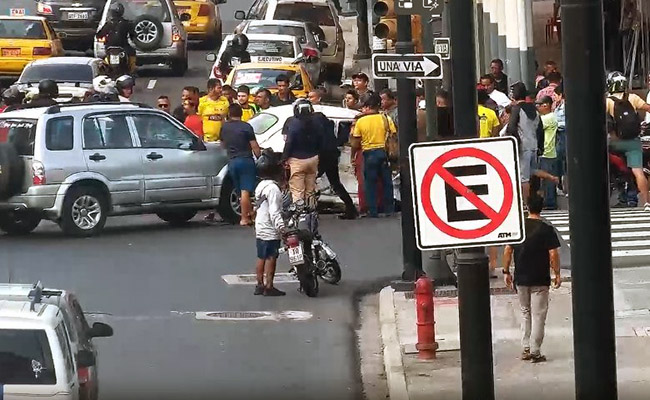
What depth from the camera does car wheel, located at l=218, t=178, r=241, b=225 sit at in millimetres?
21766

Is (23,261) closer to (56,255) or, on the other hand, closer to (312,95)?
(56,255)

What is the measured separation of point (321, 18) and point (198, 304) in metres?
23.4

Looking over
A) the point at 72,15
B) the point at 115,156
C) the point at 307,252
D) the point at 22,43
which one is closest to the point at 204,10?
the point at 72,15

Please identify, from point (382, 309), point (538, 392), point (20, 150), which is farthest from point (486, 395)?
point (20, 150)

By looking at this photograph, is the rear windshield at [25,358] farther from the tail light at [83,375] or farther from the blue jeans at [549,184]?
the blue jeans at [549,184]

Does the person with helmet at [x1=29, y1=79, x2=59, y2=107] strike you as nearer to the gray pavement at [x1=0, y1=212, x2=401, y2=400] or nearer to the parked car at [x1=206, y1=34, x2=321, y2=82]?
the gray pavement at [x1=0, y1=212, x2=401, y2=400]

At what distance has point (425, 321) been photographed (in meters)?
13.3

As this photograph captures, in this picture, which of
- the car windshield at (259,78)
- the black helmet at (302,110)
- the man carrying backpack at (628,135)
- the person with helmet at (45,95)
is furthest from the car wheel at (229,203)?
the car windshield at (259,78)

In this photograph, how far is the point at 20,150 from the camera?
20359 millimetres

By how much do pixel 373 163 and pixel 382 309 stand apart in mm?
6050

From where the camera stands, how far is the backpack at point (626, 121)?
20984mm

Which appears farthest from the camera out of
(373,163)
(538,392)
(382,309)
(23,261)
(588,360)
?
(373,163)

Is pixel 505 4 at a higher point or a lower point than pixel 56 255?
higher

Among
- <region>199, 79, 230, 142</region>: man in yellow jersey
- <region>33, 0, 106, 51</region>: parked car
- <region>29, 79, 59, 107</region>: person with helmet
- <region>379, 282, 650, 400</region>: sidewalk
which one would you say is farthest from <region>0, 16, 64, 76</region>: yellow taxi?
<region>379, 282, 650, 400</region>: sidewalk
